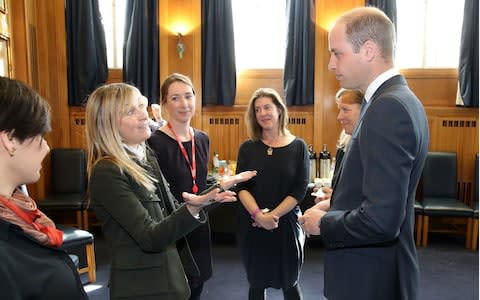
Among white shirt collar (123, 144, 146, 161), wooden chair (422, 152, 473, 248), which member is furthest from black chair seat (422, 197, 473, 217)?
white shirt collar (123, 144, 146, 161)

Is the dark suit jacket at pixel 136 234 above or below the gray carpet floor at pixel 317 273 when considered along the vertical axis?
above

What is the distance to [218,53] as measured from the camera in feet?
16.0

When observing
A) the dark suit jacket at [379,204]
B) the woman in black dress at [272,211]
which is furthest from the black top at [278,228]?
the dark suit jacket at [379,204]

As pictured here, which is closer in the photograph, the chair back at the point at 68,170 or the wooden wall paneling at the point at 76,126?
the chair back at the point at 68,170

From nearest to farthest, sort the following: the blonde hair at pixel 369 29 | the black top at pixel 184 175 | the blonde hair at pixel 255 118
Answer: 1. the blonde hair at pixel 369 29
2. the black top at pixel 184 175
3. the blonde hair at pixel 255 118

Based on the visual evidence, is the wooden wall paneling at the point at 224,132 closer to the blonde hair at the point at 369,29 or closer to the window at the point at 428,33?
the window at the point at 428,33

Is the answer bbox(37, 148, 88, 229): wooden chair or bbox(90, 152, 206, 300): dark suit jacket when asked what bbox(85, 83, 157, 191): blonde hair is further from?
bbox(37, 148, 88, 229): wooden chair

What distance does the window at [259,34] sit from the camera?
5027mm

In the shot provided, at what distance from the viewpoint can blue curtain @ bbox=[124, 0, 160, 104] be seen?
4809mm

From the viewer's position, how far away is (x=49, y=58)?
4.92m

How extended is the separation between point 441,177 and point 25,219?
444 cm

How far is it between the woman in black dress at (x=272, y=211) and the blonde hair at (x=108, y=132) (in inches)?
38.2

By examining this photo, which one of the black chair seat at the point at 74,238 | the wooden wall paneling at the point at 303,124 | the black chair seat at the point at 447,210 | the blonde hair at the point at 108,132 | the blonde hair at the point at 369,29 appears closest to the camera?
the blonde hair at the point at 369,29

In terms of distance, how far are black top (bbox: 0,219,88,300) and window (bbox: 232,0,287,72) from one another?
434cm
